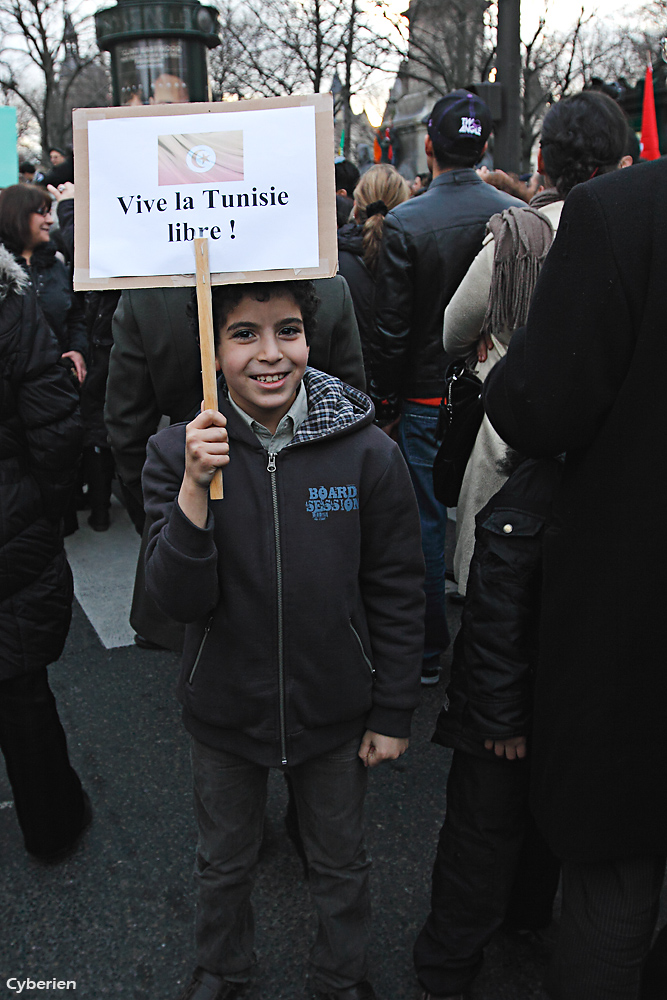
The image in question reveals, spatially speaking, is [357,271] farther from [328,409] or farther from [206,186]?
[206,186]

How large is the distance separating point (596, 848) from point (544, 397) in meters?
0.82

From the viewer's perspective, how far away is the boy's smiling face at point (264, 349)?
A: 1797mm

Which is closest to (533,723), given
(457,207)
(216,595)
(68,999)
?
(216,595)

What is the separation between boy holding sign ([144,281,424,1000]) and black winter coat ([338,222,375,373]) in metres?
2.39

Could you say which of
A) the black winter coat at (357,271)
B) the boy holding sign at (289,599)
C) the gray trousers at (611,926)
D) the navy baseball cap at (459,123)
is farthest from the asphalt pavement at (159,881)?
the navy baseball cap at (459,123)

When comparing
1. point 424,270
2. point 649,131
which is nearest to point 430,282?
point 424,270

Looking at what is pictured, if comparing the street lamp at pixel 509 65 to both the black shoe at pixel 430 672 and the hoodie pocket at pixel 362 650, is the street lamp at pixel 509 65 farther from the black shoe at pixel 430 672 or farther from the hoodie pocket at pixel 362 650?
the hoodie pocket at pixel 362 650

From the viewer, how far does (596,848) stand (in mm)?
1618

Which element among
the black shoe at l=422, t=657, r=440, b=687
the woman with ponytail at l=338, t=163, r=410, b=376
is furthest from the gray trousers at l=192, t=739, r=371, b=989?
the woman with ponytail at l=338, t=163, r=410, b=376

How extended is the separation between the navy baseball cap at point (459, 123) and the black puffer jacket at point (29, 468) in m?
1.91

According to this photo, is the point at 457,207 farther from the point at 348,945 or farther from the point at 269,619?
the point at 348,945

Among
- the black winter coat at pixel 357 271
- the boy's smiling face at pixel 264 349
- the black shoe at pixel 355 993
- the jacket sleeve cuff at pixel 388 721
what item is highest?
the black winter coat at pixel 357 271

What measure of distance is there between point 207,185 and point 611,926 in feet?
5.16

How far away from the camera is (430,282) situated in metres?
3.61
